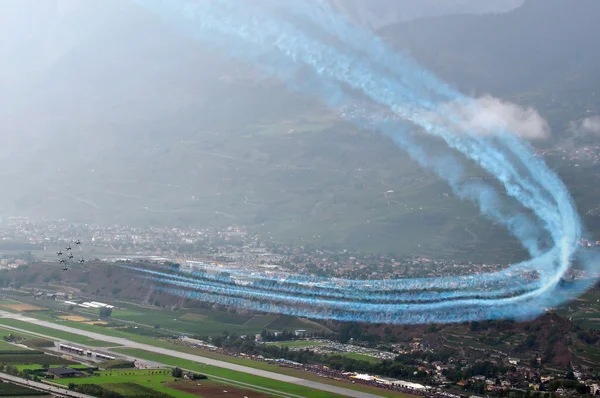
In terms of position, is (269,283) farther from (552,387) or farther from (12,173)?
(12,173)


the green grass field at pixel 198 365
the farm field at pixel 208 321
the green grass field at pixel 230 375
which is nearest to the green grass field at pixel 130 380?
the green grass field at pixel 230 375

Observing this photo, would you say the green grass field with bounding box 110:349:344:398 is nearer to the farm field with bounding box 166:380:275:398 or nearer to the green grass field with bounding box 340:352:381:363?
the farm field with bounding box 166:380:275:398

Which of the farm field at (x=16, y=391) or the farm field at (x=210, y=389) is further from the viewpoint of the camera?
the farm field at (x=210, y=389)

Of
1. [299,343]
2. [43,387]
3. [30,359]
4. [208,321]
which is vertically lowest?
[43,387]

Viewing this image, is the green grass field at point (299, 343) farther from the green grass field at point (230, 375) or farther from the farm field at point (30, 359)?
the farm field at point (30, 359)

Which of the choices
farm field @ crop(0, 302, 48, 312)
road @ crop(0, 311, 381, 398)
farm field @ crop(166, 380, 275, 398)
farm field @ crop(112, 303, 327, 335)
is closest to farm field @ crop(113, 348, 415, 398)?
road @ crop(0, 311, 381, 398)

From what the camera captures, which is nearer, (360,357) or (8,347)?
(360,357)

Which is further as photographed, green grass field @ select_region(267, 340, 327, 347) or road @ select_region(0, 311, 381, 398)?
green grass field @ select_region(267, 340, 327, 347)

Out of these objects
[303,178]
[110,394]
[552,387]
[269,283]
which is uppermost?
[303,178]

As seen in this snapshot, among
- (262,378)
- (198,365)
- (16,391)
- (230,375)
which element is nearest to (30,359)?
(16,391)

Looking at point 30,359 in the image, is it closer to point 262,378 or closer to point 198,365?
point 198,365

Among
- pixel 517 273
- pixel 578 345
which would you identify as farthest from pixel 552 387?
pixel 517 273
